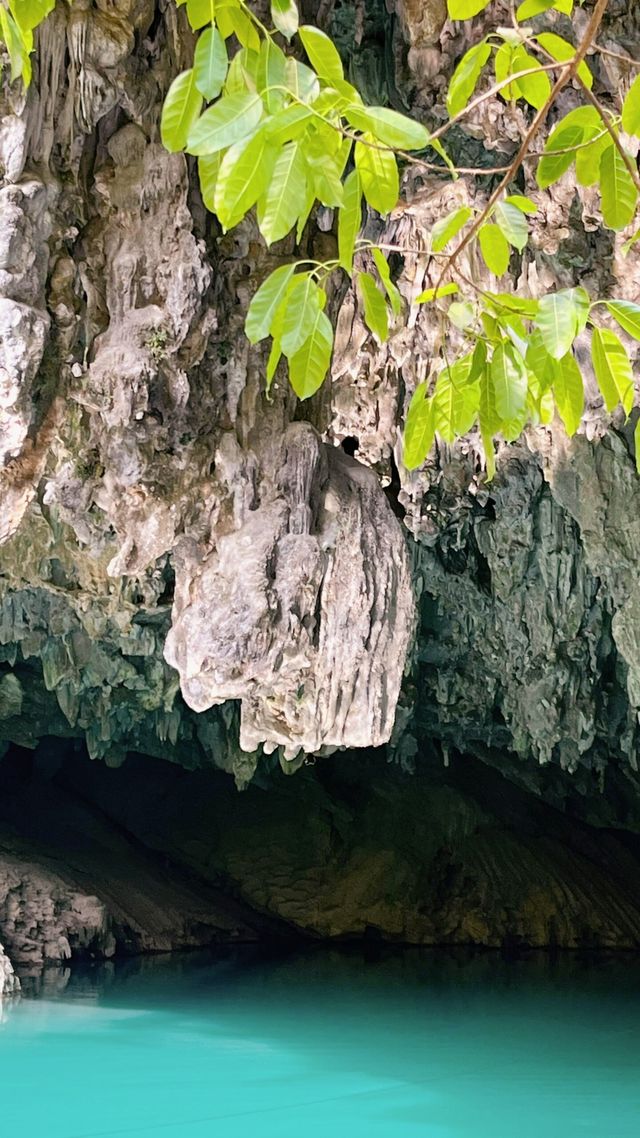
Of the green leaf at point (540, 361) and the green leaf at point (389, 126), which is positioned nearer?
the green leaf at point (389, 126)

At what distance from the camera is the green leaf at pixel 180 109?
139cm

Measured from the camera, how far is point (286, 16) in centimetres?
133

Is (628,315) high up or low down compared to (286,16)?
down

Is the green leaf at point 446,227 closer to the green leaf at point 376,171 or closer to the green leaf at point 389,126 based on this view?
the green leaf at point 376,171

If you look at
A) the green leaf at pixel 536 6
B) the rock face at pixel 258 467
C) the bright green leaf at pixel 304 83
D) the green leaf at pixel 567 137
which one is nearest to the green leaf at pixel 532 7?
the green leaf at pixel 536 6

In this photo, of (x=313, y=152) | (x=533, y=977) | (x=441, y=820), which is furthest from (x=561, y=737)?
(x=313, y=152)

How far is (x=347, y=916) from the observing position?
12.1 metres

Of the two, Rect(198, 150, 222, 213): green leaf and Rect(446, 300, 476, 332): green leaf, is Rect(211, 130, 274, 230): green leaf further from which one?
Rect(446, 300, 476, 332): green leaf

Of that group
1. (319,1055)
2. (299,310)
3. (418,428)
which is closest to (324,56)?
(299,310)

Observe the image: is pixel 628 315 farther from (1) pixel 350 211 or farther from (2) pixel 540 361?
(1) pixel 350 211

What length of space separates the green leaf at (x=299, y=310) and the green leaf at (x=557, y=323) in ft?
0.82

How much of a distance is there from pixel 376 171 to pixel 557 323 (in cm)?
27

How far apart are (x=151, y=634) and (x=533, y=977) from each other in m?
4.46

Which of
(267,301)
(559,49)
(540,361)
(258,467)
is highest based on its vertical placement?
(258,467)
